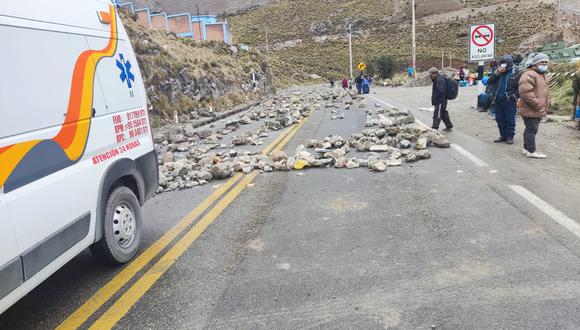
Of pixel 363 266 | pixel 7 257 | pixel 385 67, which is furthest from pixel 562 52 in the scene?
pixel 7 257

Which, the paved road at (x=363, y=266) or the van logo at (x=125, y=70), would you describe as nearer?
the paved road at (x=363, y=266)

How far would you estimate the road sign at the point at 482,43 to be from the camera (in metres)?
17.1

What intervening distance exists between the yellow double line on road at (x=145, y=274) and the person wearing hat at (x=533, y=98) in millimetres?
5498

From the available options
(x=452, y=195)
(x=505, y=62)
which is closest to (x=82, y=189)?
(x=452, y=195)

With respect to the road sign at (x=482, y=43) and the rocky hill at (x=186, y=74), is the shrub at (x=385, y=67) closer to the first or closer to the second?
the rocky hill at (x=186, y=74)

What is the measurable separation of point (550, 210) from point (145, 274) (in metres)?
4.38

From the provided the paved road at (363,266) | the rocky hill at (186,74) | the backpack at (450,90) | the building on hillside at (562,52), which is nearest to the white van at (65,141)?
the paved road at (363,266)

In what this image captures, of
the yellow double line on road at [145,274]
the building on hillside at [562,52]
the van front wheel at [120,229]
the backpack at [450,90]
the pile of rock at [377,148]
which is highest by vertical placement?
the building on hillside at [562,52]

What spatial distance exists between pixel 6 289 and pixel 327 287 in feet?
7.19

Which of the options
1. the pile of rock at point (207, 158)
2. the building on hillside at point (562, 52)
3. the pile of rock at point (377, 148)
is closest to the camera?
the pile of rock at point (207, 158)

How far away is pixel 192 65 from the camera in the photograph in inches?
1063

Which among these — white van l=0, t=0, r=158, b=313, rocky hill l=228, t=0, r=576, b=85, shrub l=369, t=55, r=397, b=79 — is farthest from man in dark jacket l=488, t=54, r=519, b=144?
rocky hill l=228, t=0, r=576, b=85

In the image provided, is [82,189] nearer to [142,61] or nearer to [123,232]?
[123,232]

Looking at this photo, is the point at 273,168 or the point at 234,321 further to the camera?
the point at 273,168
